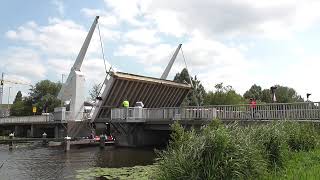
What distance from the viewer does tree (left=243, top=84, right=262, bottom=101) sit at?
85562 mm

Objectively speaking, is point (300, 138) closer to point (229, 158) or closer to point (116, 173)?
point (229, 158)

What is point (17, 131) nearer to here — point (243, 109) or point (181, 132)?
point (243, 109)

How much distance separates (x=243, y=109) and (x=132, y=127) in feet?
38.5

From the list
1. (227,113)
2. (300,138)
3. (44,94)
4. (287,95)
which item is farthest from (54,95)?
Answer: (300,138)

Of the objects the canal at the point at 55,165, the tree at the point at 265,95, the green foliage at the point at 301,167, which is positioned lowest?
the canal at the point at 55,165

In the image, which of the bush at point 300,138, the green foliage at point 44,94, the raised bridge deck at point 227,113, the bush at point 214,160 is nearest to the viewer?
the bush at point 214,160

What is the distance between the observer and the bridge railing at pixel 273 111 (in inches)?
806

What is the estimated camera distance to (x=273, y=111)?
22328mm

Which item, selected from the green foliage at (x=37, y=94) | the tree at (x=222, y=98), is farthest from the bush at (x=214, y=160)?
the green foliage at (x=37, y=94)

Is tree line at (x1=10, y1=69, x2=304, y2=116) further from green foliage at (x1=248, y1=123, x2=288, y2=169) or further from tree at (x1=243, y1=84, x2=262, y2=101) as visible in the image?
green foliage at (x1=248, y1=123, x2=288, y2=169)

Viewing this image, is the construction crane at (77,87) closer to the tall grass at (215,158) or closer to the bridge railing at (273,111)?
the bridge railing at (273,111)

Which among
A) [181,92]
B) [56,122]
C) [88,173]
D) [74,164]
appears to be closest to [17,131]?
[56,122]

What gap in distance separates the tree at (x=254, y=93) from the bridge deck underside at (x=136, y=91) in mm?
47422

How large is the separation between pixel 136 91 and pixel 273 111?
16752 mm
